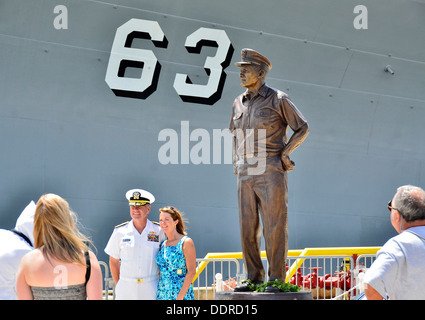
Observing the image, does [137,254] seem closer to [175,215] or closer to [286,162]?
[175,215]

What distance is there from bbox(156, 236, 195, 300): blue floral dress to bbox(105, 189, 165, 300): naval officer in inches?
4.3

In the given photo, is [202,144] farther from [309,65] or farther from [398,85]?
[398,85]

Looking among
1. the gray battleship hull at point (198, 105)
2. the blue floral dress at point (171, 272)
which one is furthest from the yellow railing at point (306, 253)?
the blue floral dress at point (171, 272)

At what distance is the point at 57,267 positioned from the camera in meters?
3.67

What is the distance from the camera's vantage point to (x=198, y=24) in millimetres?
11281

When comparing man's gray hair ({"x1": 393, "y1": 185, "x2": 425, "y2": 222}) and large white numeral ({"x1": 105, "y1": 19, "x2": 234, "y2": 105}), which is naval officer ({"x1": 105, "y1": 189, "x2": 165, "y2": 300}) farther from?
large white numeral ({"x1": 105, "y1": 19, "x2": 234, "y2": 105})

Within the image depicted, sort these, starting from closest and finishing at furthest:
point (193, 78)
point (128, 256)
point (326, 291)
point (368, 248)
Answer: 1. point (128, 256)
2. point (326, 291)
3. point (193, 78)
4. point (368, 248)

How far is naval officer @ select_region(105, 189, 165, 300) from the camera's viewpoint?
239 inches

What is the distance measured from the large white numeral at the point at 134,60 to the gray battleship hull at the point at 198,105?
0.02 metres

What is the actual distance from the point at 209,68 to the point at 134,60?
1.35 metres

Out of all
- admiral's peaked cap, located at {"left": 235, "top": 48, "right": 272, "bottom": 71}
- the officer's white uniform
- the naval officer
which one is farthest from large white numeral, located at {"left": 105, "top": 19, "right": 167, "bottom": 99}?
the officer's white uniform

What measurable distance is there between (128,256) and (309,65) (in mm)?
7194
